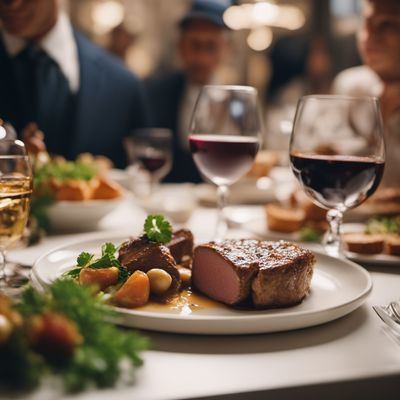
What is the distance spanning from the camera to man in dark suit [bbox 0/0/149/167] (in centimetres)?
347

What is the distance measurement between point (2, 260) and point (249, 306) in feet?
1.80

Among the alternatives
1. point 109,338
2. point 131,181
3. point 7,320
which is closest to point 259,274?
point 109,338

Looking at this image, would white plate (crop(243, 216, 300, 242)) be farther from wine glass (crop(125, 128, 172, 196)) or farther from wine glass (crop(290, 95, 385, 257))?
wine glass (crop(125, 128, 172, 196))

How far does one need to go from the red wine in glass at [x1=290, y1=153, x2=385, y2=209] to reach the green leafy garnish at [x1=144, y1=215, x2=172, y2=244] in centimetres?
41

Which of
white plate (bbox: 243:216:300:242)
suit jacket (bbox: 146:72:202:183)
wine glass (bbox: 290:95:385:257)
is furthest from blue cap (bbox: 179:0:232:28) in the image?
wine glass (bbox: 290:95:385:257)

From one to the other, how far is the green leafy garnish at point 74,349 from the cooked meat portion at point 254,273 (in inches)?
11.4

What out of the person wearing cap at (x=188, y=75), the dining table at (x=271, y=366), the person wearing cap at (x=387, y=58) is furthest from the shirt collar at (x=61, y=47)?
the dining table at (x=271, y=366)

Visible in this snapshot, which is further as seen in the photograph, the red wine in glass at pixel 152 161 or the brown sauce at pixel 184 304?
the red wine in glass at pixel 152 161

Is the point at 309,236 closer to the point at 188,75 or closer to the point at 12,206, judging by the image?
the point at 12,206

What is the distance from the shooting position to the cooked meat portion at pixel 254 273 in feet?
3.37

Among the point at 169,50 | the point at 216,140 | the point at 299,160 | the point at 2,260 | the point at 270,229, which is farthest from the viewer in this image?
the point at 169,50

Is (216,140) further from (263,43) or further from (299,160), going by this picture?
(263,43)

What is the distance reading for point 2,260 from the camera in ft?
3.94

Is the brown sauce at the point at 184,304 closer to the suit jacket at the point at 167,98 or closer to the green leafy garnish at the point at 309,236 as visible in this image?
the green leafy garnish at the point at 309,236
